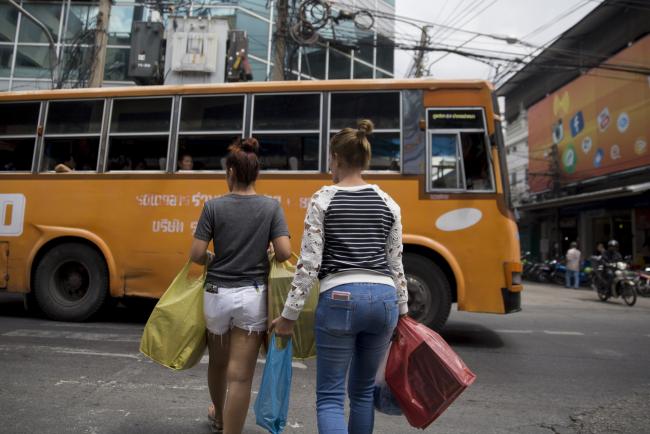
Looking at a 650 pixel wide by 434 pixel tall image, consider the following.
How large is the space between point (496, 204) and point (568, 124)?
1886 cm

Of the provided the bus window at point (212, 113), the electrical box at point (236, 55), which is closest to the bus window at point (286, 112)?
the bus window at point (212, 113)

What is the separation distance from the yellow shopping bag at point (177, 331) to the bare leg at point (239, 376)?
266 mm

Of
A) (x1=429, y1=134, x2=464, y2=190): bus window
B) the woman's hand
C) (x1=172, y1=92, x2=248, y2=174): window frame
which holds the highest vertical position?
(x1=172, y1=92, x2=248, y2=174): window frame

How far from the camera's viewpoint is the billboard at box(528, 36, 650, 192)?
1670cm

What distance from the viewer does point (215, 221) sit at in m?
2.58

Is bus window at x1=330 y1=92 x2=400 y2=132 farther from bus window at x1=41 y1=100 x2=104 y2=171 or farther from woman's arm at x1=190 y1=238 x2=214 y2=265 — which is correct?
woman's arm at x1=190 y1=238 x2=214 y2=265

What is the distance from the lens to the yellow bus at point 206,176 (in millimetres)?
5609

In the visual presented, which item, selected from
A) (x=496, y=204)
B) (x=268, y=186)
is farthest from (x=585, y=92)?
(x=268, y=186)

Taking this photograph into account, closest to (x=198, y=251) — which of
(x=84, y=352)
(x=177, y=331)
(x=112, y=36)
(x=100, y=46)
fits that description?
(x=177, y=331)

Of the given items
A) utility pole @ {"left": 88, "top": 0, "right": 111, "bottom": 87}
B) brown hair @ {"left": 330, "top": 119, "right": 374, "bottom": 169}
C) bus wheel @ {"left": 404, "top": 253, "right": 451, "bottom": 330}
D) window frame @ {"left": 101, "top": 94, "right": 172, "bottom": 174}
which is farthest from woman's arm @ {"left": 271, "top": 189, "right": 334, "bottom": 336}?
utility pole @ {"left": 88, "top": 0, "right": 111, "bottom": 87}

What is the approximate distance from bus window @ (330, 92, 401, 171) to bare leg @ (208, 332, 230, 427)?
3.66 metres

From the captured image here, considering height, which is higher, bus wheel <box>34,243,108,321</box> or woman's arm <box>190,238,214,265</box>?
woman's arm <box>190,238,214,265</box>

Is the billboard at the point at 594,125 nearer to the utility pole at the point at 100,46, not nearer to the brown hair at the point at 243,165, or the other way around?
the utility pole at the point at 100,46

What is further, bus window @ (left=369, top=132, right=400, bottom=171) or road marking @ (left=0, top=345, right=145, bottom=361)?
bus window @ (left=369, top=132, right=400, bottom=171)
